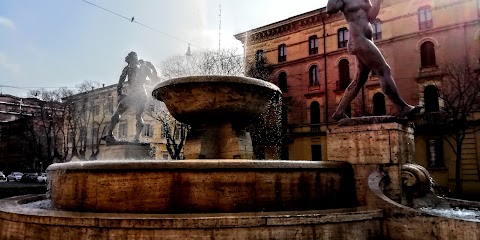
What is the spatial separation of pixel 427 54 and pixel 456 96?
21.6 ft

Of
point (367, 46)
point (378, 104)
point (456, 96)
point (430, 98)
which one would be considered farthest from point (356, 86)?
point (378, 104)

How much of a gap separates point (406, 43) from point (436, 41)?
86.9 inches

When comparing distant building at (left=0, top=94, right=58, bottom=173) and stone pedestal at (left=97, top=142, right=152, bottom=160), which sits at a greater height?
distant building at (left=0, top=94, right=58, bottom=173)

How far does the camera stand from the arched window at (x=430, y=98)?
2825cm

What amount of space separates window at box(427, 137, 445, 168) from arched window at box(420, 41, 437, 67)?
5767 mm

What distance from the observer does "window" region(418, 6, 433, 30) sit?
1145 inches

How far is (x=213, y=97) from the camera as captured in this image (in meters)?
7.95

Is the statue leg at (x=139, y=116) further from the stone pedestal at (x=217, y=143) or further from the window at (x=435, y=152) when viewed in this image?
the window at (x=435, y=152)

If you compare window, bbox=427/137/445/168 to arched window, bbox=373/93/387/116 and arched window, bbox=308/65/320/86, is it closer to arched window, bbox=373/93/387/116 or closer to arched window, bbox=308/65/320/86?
arched window, bbox=373/93/387/116

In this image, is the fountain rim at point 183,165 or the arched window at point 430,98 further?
the arched window at point 430,98

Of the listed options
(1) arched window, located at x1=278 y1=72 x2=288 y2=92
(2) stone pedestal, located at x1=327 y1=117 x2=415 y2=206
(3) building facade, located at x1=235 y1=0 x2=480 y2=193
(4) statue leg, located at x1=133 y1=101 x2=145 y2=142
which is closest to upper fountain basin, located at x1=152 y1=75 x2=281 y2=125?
(2) stone pedestal, located at x1=327 y1=117 x2=415 y2=206

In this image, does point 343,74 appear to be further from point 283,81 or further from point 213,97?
point 213,97

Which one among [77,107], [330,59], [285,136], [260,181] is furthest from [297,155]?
[260,181]

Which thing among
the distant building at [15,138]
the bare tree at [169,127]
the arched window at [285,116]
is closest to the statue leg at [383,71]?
the bare tree at [169,127]
